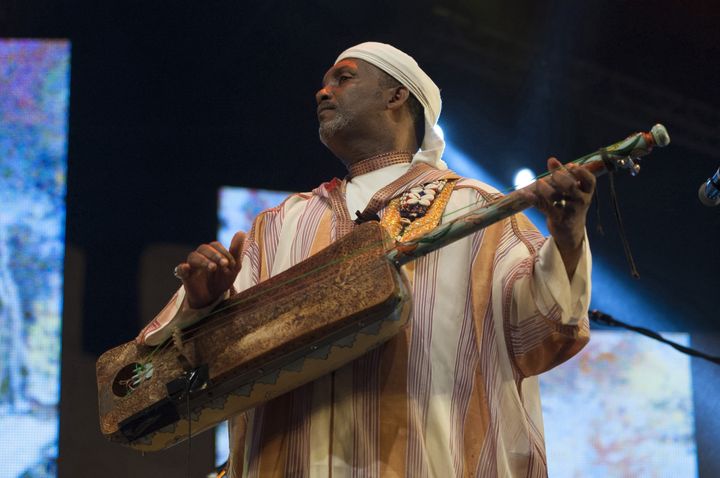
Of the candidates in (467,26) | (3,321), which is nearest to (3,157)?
(3,321)

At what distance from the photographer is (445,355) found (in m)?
2.42

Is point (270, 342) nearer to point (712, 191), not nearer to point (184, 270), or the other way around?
point (184, 270)

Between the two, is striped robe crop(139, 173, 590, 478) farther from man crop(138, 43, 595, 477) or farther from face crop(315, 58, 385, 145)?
face crop(315, 58, 385, 145)

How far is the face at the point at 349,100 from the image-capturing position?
2969 millimetres

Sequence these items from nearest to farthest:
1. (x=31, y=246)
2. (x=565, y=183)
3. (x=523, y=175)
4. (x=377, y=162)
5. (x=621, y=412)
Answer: (x=565, y=183) < (x=377, y=162) < (x=31, y=246) < (x=621, y=412) < (x=523, y=175)

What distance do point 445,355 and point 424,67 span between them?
283 centimetres

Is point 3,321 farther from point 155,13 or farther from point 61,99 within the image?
point 155,13

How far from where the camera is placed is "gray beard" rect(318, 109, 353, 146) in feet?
9.70

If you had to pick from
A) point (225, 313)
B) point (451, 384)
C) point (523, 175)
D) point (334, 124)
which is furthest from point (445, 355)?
point (523, 175)

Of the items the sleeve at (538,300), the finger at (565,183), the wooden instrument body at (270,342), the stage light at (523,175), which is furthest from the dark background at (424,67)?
the finger at (565,183)

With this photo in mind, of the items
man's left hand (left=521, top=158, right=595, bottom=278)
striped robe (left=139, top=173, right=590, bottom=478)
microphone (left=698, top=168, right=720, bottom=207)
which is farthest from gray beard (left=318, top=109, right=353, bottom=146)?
microphone (left=698, top=168, right=720, bottom=207)

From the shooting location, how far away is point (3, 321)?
430 centimetres

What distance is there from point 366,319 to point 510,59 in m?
3.13

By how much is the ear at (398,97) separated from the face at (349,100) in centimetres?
4
